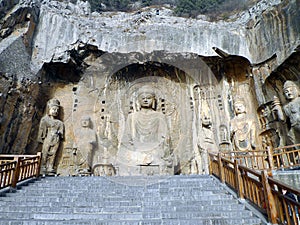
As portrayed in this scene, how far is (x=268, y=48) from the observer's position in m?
8.20

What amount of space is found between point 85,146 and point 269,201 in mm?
6826

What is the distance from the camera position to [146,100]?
9.43 metres

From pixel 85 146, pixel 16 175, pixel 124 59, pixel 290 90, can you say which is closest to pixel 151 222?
pixel 16 175

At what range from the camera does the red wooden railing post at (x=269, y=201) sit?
3.24 meters

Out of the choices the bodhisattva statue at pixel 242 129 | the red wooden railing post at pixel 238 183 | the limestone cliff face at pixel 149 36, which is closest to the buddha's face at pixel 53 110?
the limestone cliff face at pixel 149 36

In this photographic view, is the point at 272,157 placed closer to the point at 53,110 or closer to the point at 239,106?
the point at 239,106

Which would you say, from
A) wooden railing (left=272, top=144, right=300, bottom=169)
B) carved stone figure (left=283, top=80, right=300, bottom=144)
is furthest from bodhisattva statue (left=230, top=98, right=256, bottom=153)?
wooden railing (left=272, top=144, right=300, bottom=169)

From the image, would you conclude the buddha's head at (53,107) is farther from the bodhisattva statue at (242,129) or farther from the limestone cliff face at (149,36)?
the bodhisattva statue at (242,129)

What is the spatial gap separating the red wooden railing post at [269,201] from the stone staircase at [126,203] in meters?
0.22

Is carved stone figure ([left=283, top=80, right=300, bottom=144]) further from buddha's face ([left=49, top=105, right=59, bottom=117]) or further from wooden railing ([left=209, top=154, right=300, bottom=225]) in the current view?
buddha's face ([left=49, top=105, right=59, bottom=117])

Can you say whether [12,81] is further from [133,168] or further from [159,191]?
[159,191]

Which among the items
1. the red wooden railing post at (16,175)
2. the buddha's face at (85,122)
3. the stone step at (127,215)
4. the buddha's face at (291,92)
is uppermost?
the buddha's face at (291,92)

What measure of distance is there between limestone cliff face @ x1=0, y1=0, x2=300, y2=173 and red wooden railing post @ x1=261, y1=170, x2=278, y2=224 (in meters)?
5.18

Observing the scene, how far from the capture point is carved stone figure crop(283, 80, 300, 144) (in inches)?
285
